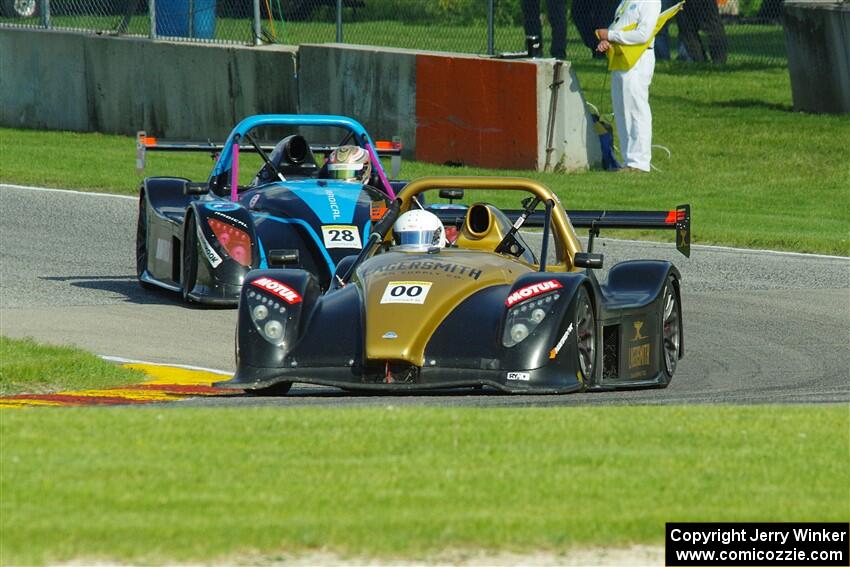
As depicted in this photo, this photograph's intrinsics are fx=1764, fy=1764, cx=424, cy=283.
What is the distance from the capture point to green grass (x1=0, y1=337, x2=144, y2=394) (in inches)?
391

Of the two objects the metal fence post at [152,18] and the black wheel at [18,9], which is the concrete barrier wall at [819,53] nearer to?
the metal fence post at [152,18]

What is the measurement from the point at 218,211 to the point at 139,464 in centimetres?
651

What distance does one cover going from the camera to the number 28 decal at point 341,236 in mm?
12227

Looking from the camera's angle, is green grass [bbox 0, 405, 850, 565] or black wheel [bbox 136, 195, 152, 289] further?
black wheel [bbox 136, 195, 152, 289]

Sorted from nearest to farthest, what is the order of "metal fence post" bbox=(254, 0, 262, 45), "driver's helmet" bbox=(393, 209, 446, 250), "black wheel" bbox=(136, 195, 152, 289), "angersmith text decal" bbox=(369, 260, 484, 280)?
"angersmith text decal" bbox=(369, 260, 484, 280), "driver's helmet" bbox=(393, 209, 446, 250), "black wheel" bbox=(136, 195, 152, 289), "metal fence post" bbox=(254, 0, 262, 45)

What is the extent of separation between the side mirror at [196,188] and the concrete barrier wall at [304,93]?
255 inches

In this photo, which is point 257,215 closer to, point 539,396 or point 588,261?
point 588,261

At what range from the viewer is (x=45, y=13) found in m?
23.9

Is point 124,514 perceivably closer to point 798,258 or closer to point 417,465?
point 417,465

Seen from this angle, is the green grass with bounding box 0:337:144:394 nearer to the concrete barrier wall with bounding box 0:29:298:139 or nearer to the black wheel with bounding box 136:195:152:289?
the black wheel with bounding box 136:195:152:289

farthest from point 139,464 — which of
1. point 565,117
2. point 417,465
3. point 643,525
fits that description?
point 565,117

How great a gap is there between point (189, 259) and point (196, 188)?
970 mm

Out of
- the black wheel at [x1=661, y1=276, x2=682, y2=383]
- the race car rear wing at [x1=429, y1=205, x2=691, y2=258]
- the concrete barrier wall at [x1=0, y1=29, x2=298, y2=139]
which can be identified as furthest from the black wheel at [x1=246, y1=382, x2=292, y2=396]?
the concrete barrier wall at [x1=0, y1=29, x2=298, y2=139]

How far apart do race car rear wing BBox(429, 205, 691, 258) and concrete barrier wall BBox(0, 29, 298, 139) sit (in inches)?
449
